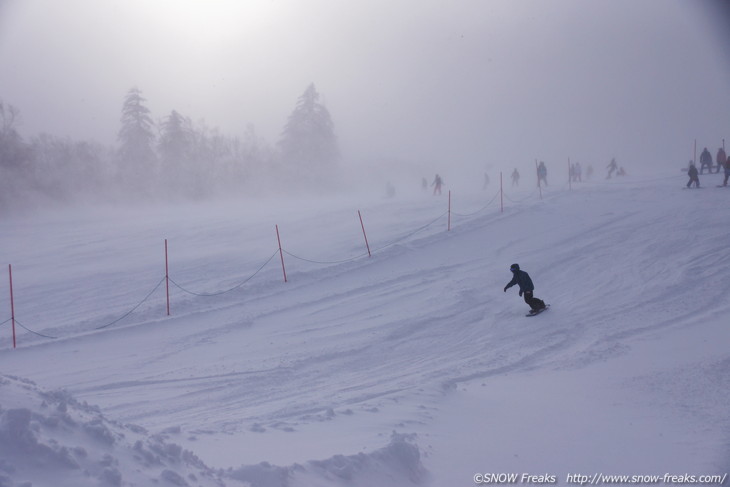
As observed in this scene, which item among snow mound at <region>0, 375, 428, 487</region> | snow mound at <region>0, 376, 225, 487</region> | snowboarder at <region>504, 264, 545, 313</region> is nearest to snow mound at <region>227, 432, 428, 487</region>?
snow mound at <region>0, 375, 428, 487</region>

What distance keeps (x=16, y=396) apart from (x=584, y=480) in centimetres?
532

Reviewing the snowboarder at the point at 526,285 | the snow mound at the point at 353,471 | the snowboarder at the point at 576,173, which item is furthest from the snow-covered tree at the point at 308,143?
the snow mound at the point at 353,471

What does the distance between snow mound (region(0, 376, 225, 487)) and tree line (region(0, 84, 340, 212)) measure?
154ft

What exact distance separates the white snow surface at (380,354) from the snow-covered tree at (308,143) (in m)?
35.0

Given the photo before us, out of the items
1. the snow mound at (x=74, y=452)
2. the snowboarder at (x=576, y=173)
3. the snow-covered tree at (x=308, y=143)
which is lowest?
the snow mound at (x=74, y=452)

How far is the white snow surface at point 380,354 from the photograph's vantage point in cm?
512

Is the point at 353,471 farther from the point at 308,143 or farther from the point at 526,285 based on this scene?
the point at 308,143

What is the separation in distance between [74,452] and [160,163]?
190 ft

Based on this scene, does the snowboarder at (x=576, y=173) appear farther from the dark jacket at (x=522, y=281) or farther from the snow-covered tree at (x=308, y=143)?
the dark jacket at (x=522, y=281)

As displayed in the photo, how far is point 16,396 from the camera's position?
4512mm

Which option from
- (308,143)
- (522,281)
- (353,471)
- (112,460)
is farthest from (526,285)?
(308,143)

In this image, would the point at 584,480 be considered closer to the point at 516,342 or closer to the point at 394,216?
the point at 516,342

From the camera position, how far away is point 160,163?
57562 mm

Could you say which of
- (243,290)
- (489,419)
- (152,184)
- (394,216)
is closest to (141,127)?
(152,184)
